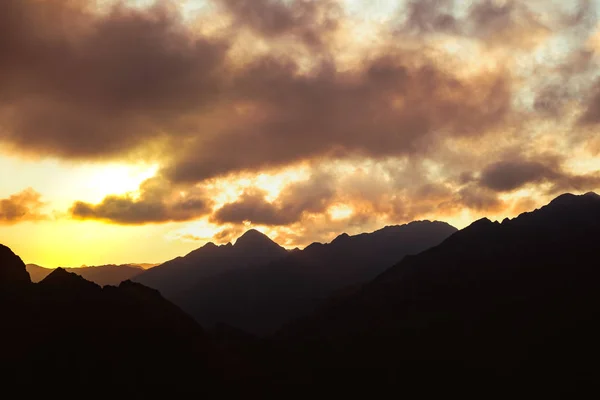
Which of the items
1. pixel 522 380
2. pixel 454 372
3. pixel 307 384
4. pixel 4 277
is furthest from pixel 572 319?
pixel 4 277

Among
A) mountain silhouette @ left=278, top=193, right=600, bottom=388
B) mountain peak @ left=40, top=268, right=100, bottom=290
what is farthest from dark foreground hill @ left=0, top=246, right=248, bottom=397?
mountain silhouette @ left=278, top=193, right=600, bottom=388

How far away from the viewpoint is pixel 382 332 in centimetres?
14950

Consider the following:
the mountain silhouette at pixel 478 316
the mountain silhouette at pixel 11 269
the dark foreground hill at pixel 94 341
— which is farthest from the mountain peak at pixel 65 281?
the mountain silhouette at pixel 478 316

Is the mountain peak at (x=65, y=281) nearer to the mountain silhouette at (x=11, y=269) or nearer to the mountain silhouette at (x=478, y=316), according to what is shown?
the mountain silhouette at (x=11, y=269)

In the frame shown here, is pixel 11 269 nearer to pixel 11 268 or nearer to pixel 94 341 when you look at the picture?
pixel 11 268

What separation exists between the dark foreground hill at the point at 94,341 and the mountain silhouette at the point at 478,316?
3555 cm

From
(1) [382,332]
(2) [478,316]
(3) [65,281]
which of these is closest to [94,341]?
(3) [65,281]

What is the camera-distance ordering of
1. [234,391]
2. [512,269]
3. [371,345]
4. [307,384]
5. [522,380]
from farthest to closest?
[512,269] < [371,345] < [307,384] < [522,380] < [234,391]

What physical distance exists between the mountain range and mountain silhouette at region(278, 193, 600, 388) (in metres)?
0.43

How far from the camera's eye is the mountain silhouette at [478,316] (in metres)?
122

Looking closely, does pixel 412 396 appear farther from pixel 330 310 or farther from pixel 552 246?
pixel 552 246

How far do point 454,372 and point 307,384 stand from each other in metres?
35.1

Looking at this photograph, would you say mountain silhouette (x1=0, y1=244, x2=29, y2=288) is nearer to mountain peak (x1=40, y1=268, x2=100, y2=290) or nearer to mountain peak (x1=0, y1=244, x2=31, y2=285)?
mountain peak (x1=0, y1=244, x2=31, y2=285)

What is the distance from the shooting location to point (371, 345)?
143375mm
